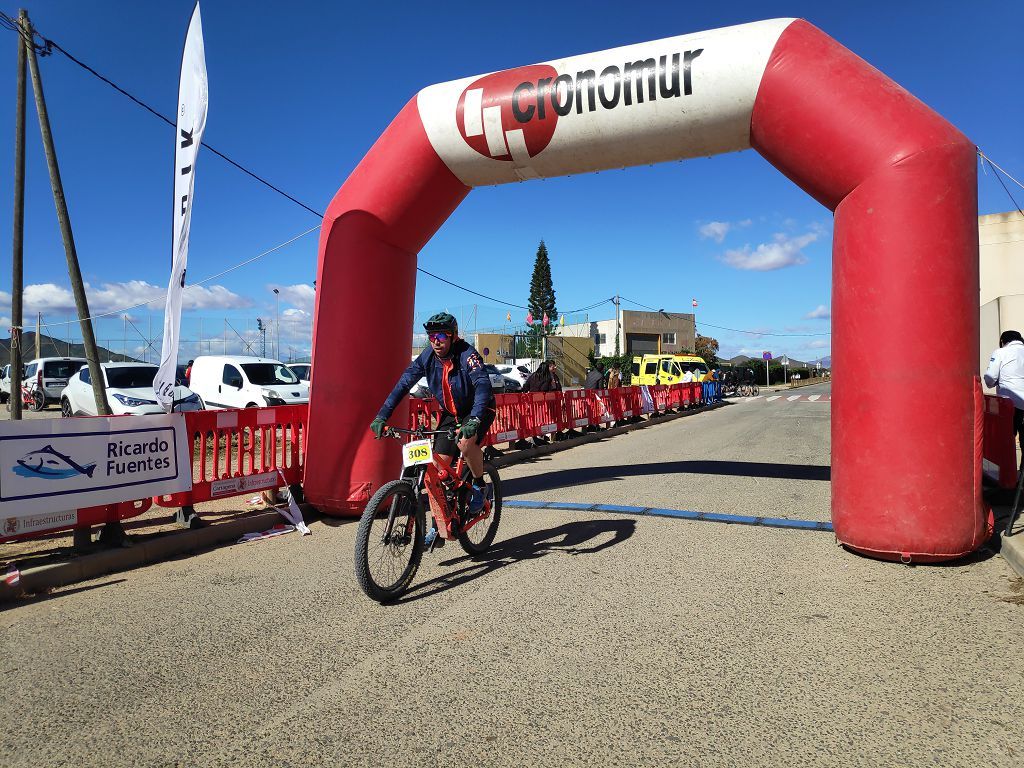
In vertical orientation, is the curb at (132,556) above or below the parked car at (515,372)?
below

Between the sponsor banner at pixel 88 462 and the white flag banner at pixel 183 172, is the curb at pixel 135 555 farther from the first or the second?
the white flag banner at pixel 183 172

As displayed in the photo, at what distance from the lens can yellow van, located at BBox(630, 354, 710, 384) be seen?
29656mm

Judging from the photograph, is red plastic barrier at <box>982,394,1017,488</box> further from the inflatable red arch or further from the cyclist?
the cyclist

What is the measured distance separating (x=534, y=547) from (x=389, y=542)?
1.65 meters

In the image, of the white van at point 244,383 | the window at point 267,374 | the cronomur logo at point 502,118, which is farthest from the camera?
the window at point 267,374

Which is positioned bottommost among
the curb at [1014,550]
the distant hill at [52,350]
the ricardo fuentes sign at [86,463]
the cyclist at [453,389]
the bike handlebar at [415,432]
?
the curb at [1014,550]

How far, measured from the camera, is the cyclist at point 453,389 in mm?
4941

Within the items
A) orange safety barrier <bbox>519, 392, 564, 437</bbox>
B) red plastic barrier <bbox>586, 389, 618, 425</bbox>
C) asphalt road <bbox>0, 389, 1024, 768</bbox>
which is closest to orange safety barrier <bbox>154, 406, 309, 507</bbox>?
asphalt road <bbox>0, 389, 1024, 768</bbox>

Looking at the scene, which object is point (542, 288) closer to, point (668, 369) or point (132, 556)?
point (668, 369)

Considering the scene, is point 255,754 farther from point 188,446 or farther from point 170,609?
point 188,446

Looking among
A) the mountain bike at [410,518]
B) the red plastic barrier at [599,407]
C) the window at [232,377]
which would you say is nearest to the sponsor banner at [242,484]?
the mountain bike at [410,518]

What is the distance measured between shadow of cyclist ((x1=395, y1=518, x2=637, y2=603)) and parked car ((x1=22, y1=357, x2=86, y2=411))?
72.0 feet

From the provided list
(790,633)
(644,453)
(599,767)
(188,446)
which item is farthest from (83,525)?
(644,453)

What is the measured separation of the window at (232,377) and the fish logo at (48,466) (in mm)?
10901
